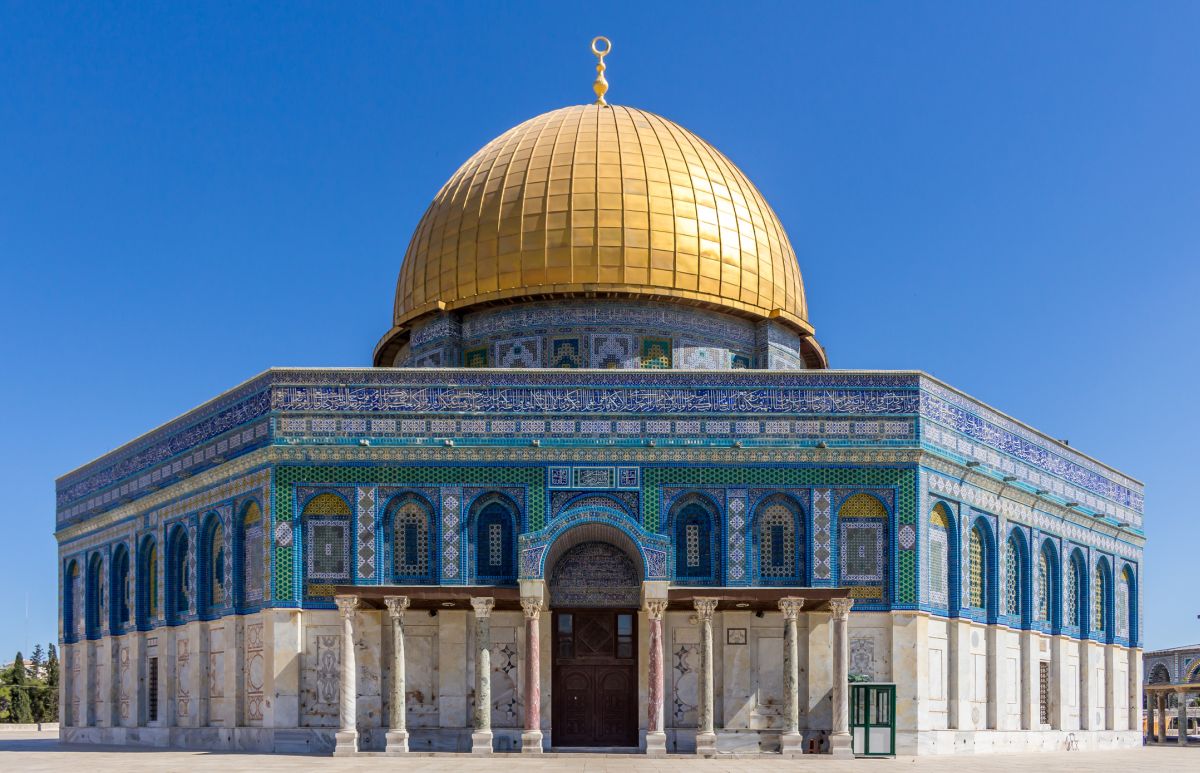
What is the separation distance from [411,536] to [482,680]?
9.61ft

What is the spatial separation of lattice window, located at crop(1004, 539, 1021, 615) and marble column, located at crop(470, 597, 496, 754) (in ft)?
34.8

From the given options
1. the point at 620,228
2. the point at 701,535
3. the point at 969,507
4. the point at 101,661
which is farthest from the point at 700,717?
the point at 101,661

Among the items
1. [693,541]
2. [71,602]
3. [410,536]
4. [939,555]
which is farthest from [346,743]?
[71,602]

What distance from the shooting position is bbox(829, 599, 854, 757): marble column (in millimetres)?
24797

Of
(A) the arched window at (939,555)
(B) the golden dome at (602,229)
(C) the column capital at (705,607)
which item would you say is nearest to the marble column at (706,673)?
(C) the column capital at (705,607)

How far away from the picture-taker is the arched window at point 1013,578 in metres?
29.8

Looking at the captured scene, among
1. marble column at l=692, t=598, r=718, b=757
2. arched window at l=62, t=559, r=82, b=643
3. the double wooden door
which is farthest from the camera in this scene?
arched window at l=62, t=559, r=82, b=643

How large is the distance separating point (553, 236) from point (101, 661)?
14108mm

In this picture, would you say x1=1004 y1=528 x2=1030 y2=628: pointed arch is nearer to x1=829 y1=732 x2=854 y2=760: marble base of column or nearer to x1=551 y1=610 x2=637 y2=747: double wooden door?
x1=829 y1=732 x2=854 y2=760: marble base of column

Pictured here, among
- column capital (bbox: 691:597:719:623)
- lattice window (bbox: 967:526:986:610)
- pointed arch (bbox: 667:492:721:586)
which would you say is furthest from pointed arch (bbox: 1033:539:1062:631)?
column capital (bbox: 691:597:719:623)

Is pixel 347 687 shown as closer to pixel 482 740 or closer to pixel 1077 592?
pixel 482 740

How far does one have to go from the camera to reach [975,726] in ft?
91.5

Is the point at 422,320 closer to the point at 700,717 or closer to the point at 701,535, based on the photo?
the point at 701,535

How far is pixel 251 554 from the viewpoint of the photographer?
2738 centimetres
